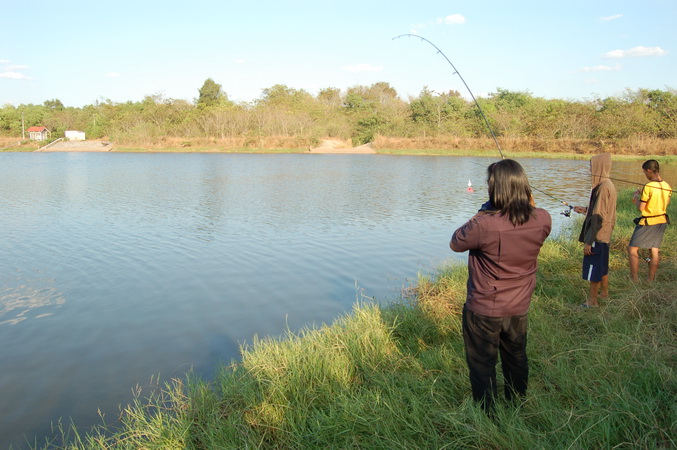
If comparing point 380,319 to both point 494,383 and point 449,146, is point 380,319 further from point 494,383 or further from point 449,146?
point 449,146

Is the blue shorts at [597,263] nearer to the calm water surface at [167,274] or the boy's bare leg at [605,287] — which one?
the boy's bare leg at [605,287]

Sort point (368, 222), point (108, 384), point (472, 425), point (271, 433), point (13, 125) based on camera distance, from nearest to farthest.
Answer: point (472, 425) < point (271, 433) < point (108, 384) < point (368, 222) < point (13, 125)

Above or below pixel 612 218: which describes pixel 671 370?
below

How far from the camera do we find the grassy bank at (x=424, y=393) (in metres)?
2.79

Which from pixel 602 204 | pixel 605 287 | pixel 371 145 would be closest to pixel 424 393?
pixel 605 287

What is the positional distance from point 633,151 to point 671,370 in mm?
52246

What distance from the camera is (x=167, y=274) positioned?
848cm

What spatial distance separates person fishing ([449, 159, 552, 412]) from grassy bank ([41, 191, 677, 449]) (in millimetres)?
342

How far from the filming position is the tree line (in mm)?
51594

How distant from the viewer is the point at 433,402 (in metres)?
3.37

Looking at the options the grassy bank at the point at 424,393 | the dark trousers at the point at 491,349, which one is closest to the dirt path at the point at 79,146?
the grassy bank at the point at 424,393

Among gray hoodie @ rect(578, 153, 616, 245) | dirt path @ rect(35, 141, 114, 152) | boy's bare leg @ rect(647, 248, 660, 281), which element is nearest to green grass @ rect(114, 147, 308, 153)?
dirt path @ rect(35, 141, 114, 152)

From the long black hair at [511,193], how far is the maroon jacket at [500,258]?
0.05 meters

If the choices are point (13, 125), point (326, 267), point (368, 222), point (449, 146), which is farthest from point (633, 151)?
point (13, 125)
